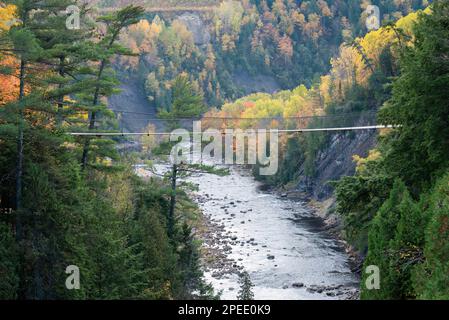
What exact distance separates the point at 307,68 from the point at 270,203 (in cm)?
10758

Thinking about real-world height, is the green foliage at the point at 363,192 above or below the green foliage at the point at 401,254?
above

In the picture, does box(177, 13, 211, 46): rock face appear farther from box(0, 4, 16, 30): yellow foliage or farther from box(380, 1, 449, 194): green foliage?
box(380, 1, 449, 194): green foliage

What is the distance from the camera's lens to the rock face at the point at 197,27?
14738 centimetres

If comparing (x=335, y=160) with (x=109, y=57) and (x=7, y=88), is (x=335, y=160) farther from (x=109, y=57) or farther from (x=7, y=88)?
(x=7, y=88)

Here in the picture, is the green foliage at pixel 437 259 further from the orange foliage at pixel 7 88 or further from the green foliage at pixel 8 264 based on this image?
the orange foliage at pixel 7 88

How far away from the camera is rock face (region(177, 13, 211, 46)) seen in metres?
147

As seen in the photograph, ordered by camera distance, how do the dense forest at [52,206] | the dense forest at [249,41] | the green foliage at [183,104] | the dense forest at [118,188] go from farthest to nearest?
the dense forest at [249,41]
the green foliage at [183,104]
the dense forest at [52,206]
the dense forest at [118,188]

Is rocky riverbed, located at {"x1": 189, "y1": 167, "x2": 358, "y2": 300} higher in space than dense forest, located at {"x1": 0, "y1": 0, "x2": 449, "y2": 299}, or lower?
lower

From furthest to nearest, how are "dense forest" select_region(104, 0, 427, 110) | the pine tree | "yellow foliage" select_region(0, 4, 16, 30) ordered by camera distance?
1. "dense forest" select_region(104, 0, 427, 110)
2. the pine tree
3. "yellow foliage" select_region(0, 4, 16, 30)

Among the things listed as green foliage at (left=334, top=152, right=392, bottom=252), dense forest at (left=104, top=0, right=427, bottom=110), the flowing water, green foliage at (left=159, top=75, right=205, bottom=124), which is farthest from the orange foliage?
dense forest at (left=104, top=0, right=427, bottom=110)

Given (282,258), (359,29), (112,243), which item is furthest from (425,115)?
(359,29)

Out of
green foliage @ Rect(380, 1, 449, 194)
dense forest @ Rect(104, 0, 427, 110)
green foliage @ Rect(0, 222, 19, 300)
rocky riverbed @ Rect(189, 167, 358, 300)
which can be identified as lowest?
rocky riverbed @ Rect(189, 167, 358, 300)

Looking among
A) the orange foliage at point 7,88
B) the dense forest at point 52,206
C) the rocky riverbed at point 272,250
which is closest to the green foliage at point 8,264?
the dense forest at point 52,206

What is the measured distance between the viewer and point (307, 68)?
5753 inches
